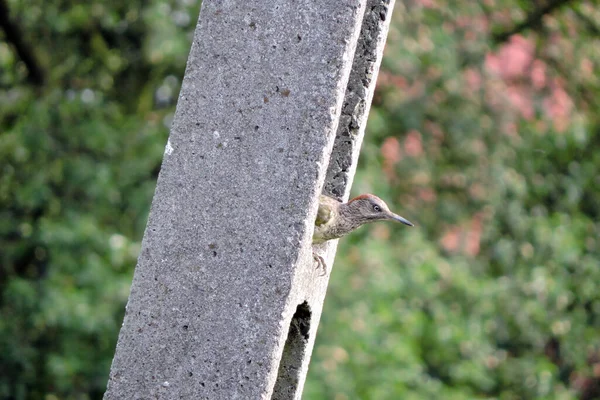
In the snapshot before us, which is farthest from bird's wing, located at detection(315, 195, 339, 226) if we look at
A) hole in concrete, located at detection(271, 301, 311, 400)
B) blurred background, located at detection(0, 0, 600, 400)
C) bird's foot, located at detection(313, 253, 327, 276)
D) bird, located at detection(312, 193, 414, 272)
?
blurred background, located at detection(0, 0, 600, 400)

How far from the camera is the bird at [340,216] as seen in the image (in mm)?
2723

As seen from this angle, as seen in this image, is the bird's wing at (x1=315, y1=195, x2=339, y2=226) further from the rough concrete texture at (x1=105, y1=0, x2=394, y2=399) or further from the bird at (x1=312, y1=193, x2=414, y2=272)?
the rough concrete texture at (x1=105, y1=0, x2=394, y2=399)

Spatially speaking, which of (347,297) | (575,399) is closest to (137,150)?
(347,297)

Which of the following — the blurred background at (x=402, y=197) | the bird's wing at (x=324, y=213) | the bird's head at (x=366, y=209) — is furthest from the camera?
the blurred background at (x=402, y=197)

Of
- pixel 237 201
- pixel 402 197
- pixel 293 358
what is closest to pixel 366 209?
pixel 293 358

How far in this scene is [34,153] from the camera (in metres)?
5.91

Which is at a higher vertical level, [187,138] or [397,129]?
[397,129]

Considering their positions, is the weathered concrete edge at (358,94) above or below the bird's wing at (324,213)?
above

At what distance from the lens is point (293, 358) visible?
110 inches

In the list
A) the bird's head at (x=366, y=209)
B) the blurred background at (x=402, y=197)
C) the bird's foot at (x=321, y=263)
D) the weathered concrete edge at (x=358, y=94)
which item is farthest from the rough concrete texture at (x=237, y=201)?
the blurred background at (x=402, y=197)

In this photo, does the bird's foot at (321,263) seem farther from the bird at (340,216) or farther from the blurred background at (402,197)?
the blurred background at (402,197)

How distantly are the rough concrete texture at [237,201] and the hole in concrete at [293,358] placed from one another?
0.42 meters

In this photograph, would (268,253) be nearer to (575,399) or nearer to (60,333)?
(60,333)

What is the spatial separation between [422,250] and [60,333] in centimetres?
305
